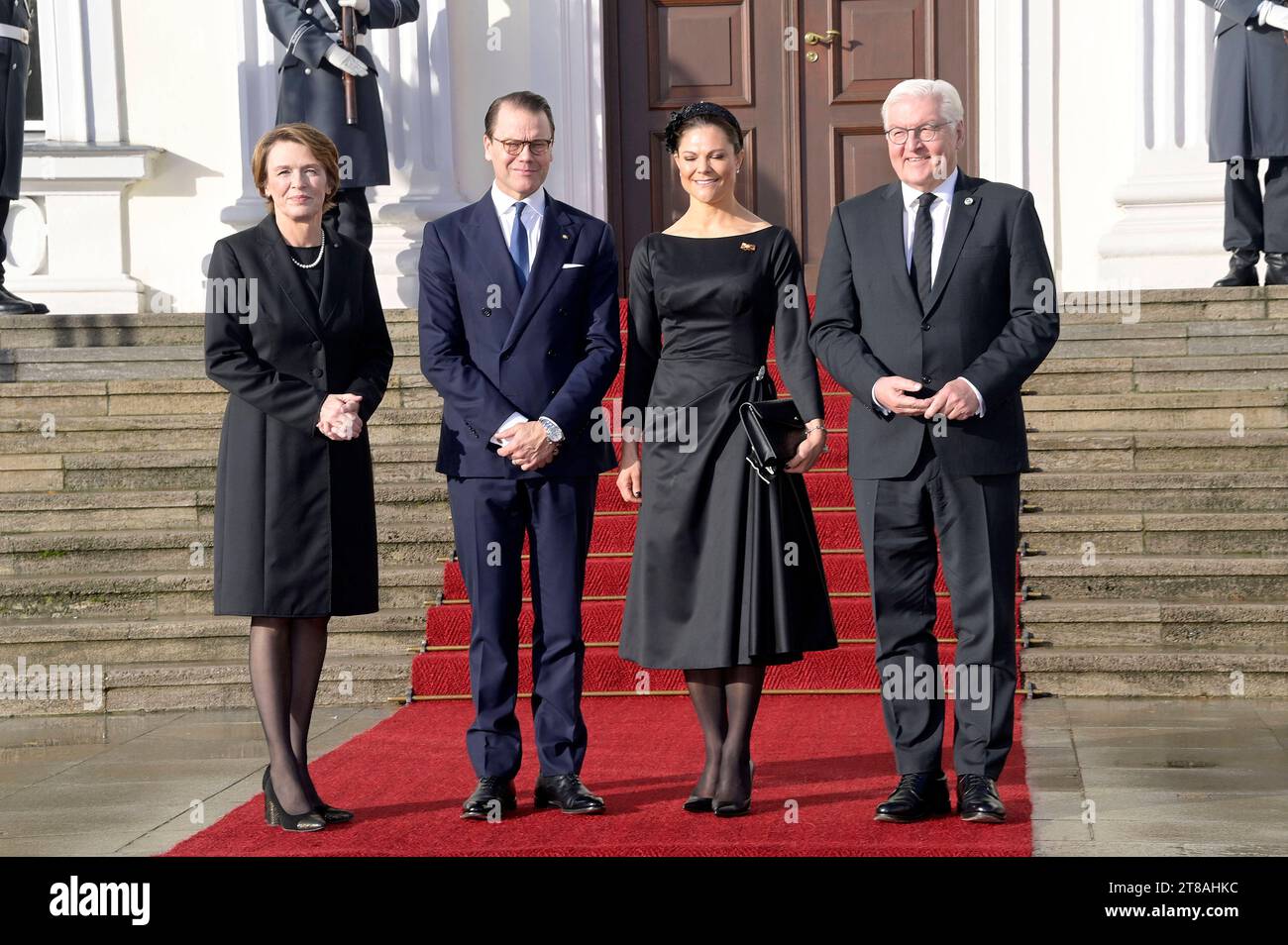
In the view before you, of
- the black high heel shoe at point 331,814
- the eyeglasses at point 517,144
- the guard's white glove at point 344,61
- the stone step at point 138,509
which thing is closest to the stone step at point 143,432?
the stone step at point 138,509

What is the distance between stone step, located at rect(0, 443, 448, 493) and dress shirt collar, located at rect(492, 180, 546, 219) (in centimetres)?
290

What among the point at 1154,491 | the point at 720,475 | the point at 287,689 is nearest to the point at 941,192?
the point at 720,475

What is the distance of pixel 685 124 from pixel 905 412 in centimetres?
96

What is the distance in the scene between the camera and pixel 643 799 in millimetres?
4582

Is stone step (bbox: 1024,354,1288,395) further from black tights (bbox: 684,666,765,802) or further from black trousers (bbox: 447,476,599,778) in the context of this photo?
black trousers (bbox: 447,476,599,778)

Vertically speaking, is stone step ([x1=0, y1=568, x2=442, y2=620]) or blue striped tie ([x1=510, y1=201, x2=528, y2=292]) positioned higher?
blue striped tie ([x1=510, y1=201, x2=528, y2=292])

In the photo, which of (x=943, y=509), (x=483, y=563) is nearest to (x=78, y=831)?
(x=483, y=563)

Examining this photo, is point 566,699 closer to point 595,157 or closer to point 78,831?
point 78,831

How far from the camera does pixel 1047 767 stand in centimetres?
492

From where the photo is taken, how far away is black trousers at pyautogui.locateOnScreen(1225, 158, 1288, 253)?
8172 millimetres

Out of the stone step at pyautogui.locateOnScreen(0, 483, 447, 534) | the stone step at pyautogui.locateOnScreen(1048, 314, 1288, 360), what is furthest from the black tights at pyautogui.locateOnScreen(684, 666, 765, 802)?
the stone step at pyautogui.locateOnScreen(1048, 314, 1288, 360)

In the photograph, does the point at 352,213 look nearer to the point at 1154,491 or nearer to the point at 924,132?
the point at 1154,491

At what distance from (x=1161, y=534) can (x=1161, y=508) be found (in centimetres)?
19

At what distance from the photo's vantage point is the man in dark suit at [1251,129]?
806 cm
